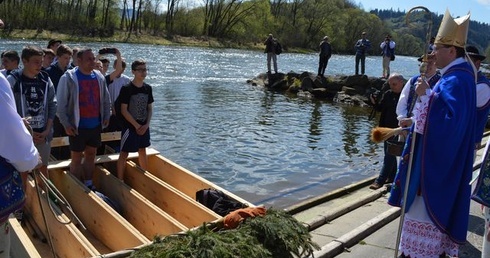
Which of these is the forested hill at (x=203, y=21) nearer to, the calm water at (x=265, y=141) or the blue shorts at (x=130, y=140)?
the calm water at (x=265, y=141)

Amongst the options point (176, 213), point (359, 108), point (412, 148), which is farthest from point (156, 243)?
point (359, 108)

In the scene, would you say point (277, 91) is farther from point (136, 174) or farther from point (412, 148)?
point (412, 148)

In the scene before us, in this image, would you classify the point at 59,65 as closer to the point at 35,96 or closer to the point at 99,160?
the point at 99,160

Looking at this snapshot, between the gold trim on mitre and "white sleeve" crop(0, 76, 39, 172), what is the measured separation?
10.3ft

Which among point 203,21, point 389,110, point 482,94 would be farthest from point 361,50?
point 203,21

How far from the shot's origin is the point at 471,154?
3.94m

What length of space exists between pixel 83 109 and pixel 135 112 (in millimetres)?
646

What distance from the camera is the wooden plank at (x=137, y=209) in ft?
16.0

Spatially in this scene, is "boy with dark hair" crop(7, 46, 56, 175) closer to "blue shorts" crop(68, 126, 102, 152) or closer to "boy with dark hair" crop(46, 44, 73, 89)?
"blue shorts" crop(68, 126, 102, 152)

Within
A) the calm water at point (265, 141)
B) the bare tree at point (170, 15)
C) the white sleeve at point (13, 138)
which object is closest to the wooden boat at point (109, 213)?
the white sleeve at point (13, 138)

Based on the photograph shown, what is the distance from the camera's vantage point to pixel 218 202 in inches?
211

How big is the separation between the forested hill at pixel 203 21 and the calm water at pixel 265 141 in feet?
136

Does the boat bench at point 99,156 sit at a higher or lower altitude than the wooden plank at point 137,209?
higher

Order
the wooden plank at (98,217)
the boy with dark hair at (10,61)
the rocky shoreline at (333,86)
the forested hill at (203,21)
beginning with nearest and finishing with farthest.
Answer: the wooden plank at (98,217)
the boy with dark hair at (10,61)
the rocky shoreline at (333,86)
the forested hill at (203,21)
